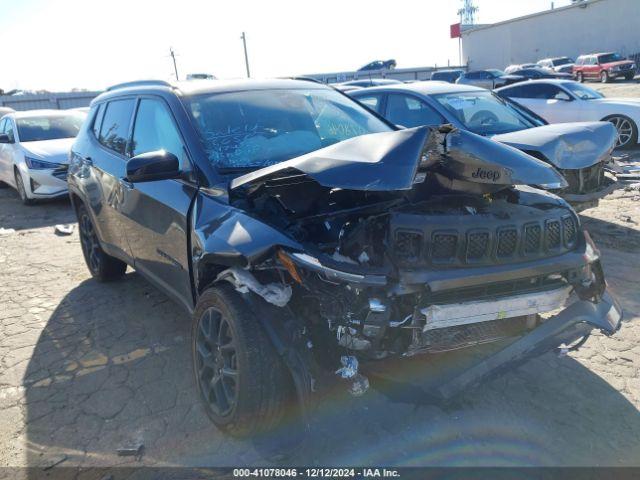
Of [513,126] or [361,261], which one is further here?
[513,126]

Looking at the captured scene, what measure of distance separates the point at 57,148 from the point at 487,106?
737 centimetres

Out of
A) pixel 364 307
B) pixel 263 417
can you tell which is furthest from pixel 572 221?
pixel 263 417

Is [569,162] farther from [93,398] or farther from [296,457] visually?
[93,398]

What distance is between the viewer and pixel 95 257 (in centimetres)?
520

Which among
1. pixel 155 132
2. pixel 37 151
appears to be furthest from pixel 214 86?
pixel 37 151

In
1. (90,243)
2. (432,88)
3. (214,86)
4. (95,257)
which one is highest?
(214,86)

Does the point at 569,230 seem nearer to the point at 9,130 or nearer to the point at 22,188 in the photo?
the point at 22,188

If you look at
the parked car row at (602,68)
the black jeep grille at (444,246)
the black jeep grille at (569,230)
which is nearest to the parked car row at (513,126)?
the black jeep grille at (569,230)

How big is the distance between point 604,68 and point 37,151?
105 feet

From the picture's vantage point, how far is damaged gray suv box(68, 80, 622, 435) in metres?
2.34

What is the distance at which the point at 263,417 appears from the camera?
2492 millimetres

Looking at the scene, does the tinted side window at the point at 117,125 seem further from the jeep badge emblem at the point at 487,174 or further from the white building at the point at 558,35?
the white building at the point at 558,35

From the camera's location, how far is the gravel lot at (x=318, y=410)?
2609mm

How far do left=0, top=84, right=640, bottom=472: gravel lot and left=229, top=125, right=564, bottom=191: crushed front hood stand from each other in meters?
0.91
